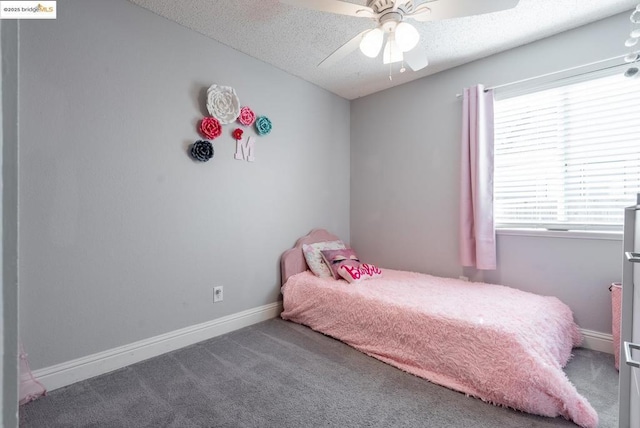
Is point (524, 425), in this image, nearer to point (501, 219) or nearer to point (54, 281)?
point (501, 219)

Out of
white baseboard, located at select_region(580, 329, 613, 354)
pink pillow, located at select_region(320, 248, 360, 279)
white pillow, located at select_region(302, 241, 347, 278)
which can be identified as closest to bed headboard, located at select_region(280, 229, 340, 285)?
white pillow, located at select_region(302, 241, 347, 278)

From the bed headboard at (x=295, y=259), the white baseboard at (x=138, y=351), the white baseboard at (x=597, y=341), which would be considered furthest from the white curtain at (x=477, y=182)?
the white baseboard at (x=138, y=351)

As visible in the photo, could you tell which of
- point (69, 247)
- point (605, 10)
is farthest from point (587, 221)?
point (69, 247)

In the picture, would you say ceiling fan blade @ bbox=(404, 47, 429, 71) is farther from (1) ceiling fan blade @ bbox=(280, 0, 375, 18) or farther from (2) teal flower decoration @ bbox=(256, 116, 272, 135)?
(2) teal flower decoration @ bbox=(256, 116, 272, 135)

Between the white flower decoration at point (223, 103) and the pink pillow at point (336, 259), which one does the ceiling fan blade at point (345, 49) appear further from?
the pink pillow at point (336, 259)

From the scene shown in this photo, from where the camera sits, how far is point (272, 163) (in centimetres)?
265

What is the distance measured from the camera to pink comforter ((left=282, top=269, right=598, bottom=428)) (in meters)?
1.37

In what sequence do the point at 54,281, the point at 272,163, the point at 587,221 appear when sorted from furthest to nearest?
the point at 272,163 → the point at 587,221 → the point at 54,281

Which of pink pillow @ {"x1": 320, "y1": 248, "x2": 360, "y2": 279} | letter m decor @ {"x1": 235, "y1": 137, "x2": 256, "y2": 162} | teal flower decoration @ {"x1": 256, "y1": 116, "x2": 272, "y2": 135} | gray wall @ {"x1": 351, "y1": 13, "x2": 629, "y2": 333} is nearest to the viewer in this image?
gray wall @ {"x1": 351, "y1": 13, "x2": 629, "y2": 333}

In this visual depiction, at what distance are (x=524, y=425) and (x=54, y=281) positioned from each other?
98.1 inches

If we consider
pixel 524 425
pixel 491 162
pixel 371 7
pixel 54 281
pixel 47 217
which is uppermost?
pixel 371 7

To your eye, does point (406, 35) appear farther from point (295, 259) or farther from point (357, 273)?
point (295, 259)

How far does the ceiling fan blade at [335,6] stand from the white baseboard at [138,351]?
2167 millimetres

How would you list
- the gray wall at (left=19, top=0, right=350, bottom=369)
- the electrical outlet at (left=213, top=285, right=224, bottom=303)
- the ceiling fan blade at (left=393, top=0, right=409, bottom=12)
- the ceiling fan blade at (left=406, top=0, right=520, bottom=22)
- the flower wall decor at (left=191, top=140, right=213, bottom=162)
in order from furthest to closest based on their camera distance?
the electrical outlet at (left=213, top=285, right=224, bottom=303) → the flower wall decor at (left=191, top=140, right=213, bottom=162) → the gray wall at (left=19, top=0, right=350, bottom=369) → the ceiling fan blade at (left=393, top=0, right=409, bottom=12) → the ceiling fan blade at (left=406, top=0, right=520, bottom=22)
